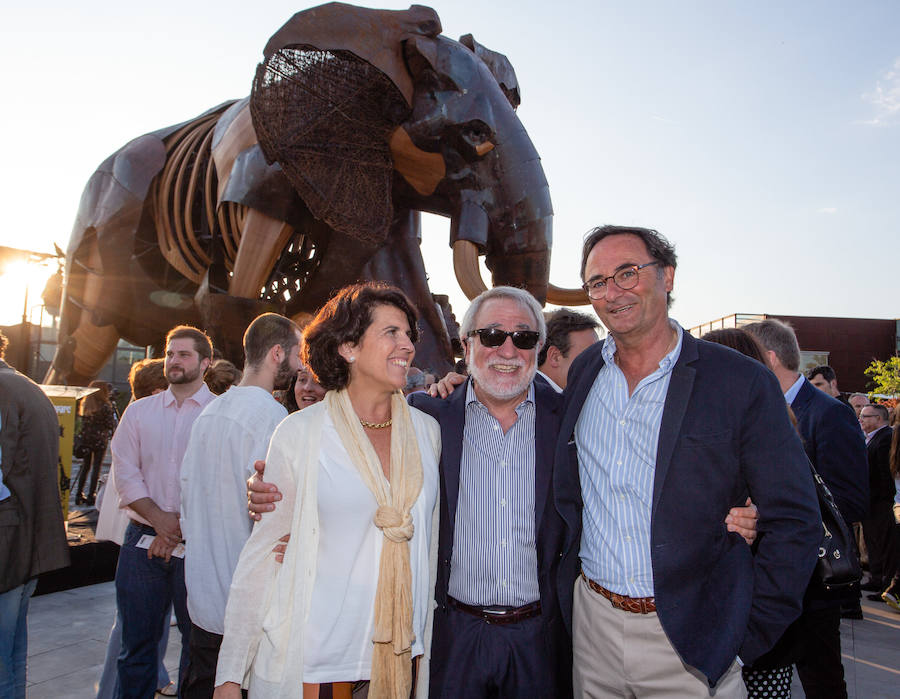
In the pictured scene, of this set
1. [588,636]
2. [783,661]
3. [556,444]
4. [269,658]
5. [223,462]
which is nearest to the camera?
[269,658]

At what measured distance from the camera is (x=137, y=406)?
3.72m

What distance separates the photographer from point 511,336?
2465mm

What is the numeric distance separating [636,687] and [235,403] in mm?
1868

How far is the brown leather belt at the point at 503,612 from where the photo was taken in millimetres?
2221

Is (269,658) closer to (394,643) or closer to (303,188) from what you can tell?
(394,643)

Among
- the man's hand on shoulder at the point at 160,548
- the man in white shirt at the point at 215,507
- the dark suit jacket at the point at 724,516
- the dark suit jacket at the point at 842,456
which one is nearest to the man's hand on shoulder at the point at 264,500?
the man in white shirt at the point at 215,507

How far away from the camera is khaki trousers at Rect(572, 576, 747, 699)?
6.46 feet

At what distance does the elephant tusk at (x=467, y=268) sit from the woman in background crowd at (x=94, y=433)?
19.3 ft

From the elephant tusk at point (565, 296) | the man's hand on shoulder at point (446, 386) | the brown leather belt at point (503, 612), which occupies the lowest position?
the brown leather belt at point (503, 612)

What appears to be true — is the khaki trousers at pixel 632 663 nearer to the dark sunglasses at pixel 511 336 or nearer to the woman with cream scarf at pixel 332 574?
the woman with cream scarf at pixel 332 574

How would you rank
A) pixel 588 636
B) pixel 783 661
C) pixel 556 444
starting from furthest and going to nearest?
pixel 783 661
pixel 556 444
pixel 588 636

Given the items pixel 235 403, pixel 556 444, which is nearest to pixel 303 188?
pixel 235 403

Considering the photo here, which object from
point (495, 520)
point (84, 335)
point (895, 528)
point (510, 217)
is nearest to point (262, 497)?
point (495, 520)

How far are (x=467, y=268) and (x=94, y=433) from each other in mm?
6376
